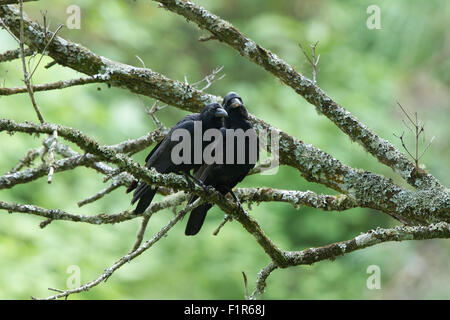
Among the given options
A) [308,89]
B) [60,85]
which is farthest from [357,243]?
[60,85]

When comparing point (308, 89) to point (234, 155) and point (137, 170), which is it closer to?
point (234, 155)

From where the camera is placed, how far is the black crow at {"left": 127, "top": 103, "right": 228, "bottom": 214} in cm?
471

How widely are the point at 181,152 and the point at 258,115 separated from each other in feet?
18.1

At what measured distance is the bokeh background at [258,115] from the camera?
309 inches

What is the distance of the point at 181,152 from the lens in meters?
4.93

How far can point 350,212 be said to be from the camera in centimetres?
1110

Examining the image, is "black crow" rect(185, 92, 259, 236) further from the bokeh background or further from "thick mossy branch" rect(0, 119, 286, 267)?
the bokeh background

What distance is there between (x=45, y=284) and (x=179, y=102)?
10.4 ft

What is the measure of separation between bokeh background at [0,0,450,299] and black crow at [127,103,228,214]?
2.30 metres

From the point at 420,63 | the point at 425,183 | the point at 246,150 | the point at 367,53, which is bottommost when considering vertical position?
the point at 425,183

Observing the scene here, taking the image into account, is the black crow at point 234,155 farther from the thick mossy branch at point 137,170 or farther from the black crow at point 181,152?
the thick mossy branch at point 137,170
